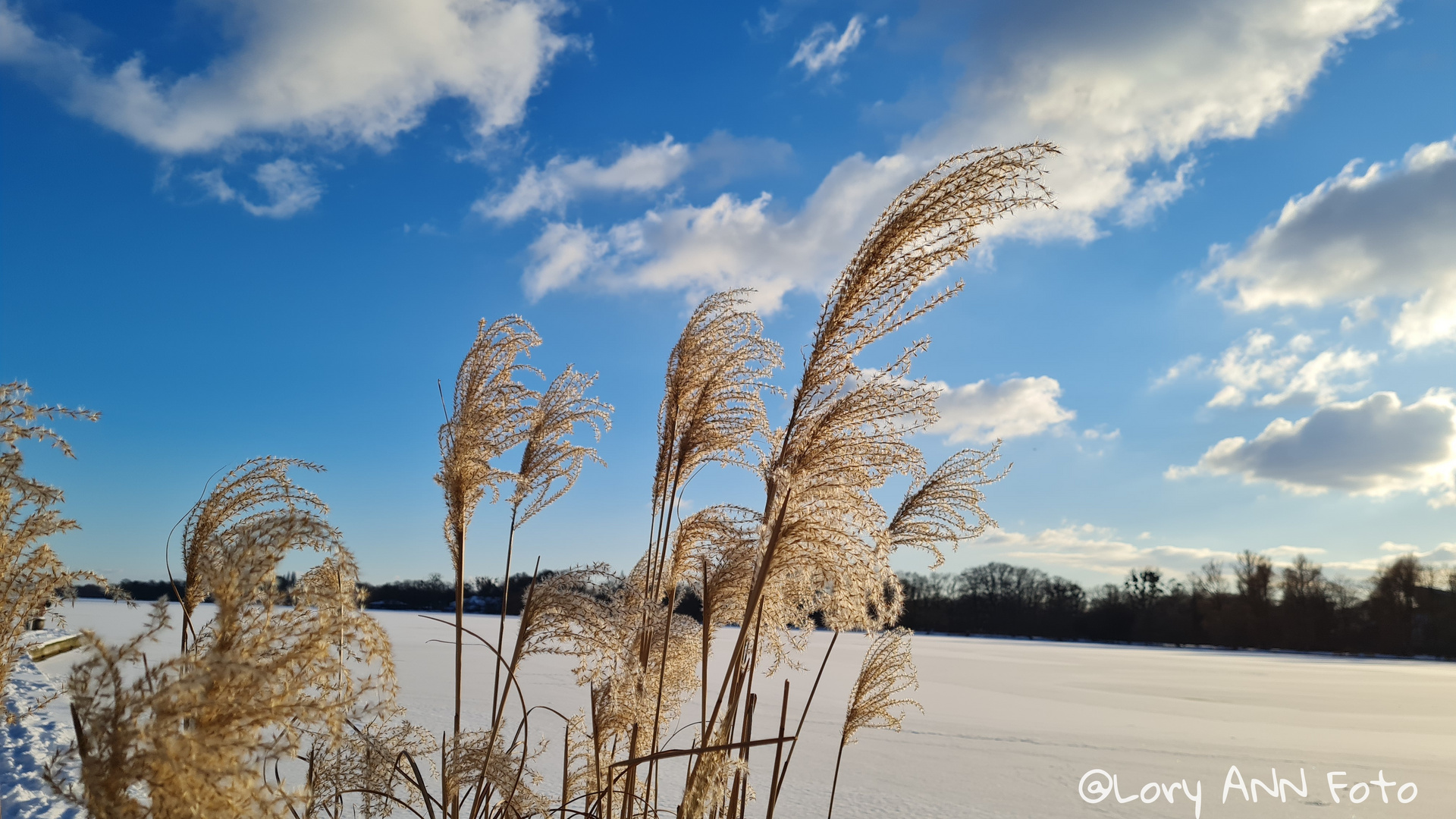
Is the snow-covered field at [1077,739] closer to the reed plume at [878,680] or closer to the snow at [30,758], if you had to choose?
the snow at [30,758]

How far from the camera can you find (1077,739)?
1227 cm

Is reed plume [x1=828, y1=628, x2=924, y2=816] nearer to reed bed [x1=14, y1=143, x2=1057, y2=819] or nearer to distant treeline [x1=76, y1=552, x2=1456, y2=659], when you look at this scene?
reed bed [x1=14, y1=143, x2=1057, y2=819]

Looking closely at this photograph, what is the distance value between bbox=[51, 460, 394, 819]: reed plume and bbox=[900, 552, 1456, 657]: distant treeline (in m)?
55.3

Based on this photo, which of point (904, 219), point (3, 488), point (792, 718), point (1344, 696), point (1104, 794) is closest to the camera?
point (3, 488)

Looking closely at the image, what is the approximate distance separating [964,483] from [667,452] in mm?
1456

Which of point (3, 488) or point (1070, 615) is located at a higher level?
point (3, 488)

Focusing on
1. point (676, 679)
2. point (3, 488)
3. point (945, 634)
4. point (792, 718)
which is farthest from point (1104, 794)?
point (945, 634)

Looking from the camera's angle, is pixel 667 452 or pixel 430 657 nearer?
pixel 667 452

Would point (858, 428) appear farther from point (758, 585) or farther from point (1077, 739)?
point (1077, 739)

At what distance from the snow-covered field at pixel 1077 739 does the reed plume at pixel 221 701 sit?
20.9 inches

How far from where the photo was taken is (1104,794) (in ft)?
27.9

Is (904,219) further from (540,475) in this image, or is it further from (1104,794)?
(1104,794)

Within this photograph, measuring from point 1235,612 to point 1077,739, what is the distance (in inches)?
2432

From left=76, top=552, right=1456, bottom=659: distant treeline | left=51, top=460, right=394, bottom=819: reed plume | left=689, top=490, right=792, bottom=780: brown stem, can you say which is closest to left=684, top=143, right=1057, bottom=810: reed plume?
left=689, top=490, right=792, bottom=780: brown stem
